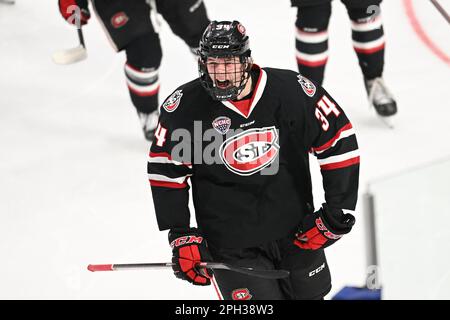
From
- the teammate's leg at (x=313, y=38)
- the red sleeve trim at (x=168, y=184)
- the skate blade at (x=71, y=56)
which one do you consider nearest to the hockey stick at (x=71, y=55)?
the skate blade at (x=71, y=56)

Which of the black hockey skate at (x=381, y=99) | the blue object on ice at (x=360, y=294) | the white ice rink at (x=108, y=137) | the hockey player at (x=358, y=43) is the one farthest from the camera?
the black hockey skate at (x=381, y=99)

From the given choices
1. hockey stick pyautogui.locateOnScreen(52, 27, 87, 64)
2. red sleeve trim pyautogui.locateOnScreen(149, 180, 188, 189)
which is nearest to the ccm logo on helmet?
red sleeve trim pyautogui.locateOnScreen(149, 180, 188, 189)

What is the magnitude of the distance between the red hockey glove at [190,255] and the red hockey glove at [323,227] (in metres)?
0.25

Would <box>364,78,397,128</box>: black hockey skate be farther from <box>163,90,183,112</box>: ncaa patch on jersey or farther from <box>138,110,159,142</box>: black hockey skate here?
<box>163,90,183,112</box>: ncaa patch on jersey

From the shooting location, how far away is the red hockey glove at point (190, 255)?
261 centimetres

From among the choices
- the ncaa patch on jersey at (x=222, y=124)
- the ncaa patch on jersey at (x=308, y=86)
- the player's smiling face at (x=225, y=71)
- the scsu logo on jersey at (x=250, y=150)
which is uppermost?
the player's smiling face at (x=225, y=71)

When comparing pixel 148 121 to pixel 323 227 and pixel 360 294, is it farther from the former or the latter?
pixel 360 294

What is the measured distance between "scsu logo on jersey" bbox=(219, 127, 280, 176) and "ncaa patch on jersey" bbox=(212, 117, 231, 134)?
0.09 feet

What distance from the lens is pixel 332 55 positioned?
468 centimetres

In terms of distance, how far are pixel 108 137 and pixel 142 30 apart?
56cm

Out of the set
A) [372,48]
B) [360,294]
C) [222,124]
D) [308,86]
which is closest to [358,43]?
[372,48]

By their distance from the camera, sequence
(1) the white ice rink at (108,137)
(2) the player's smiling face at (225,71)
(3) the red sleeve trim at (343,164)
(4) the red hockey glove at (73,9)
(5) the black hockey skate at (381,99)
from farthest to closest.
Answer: (5) the black hockey skate at (381,99), (4) the red hockey glove at (73,9), (1) the white ice rink at (108,137), (3) the red sleeve trim at (343,164), (2) the player's smiling face at (225,71)

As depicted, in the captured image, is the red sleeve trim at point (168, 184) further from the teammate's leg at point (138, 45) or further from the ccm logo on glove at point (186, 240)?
the teammate's leg at point (138, 45)

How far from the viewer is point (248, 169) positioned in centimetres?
255
